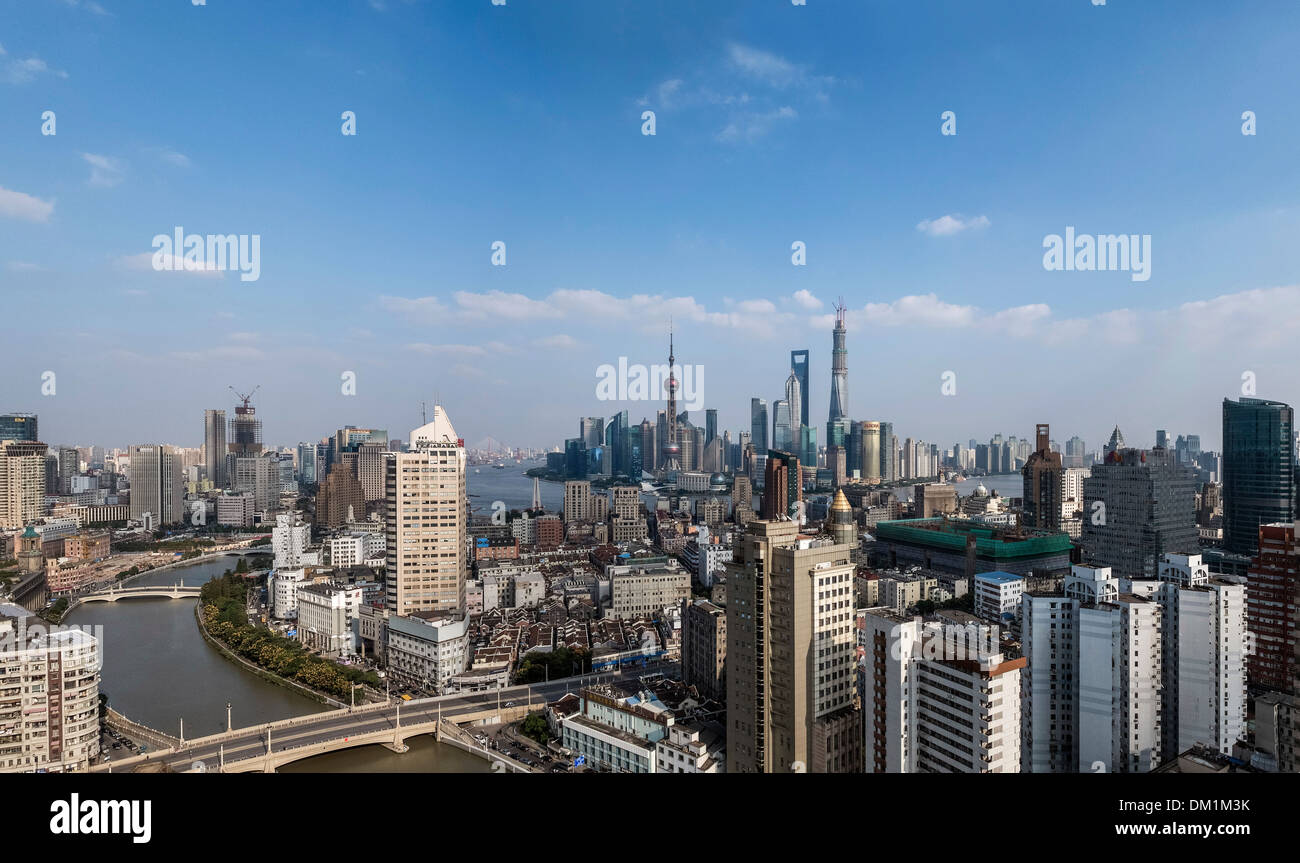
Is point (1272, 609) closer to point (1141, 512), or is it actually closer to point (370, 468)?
point (1141, 512)

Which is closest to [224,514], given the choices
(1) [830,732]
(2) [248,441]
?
(2) [248,441]

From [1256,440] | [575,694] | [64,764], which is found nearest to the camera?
[64,764]

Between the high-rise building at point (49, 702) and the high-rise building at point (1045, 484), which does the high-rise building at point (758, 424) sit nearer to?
the high-rise building at point (1045, 484)

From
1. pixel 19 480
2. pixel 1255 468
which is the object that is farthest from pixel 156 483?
pixel 1255 468

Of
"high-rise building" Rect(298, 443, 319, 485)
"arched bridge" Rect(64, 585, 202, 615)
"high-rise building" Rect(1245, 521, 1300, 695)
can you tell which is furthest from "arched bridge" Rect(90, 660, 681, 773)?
"high-rise building" Rect(298, 443, 319, 485)

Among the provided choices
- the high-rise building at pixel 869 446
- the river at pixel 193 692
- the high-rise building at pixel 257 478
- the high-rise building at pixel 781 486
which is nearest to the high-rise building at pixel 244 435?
the high-rise building at pixel 257 478

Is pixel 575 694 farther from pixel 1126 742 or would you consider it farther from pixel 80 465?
pixel 80 465
